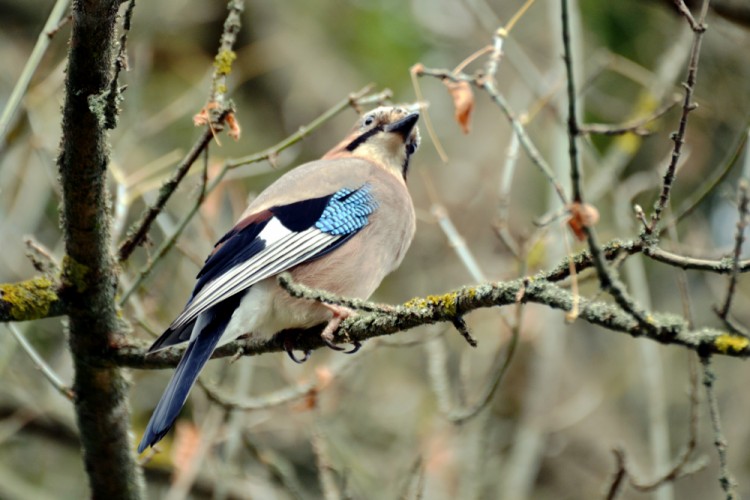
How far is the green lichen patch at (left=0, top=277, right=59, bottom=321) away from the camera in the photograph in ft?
10.6

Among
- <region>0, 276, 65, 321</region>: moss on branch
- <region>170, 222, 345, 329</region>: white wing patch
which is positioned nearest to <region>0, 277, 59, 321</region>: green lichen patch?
<region>0, 276, 65, 321</region>: moss on branch

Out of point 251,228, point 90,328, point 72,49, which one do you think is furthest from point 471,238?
point 72,49

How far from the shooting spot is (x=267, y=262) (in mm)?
4086

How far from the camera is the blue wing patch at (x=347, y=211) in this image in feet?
14.6

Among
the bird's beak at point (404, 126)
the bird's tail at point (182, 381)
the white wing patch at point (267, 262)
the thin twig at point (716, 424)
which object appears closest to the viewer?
the thin twig at point (716, 424)

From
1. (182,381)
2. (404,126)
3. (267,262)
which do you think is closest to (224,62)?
(267,262)

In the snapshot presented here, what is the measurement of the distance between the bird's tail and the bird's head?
1.94 metres

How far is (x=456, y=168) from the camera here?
873 centimetres

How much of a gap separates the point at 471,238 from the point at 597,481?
2.50 metres

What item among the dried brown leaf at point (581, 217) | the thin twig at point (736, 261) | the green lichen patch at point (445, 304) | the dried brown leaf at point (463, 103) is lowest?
the green lichen patch at point (445, 304)

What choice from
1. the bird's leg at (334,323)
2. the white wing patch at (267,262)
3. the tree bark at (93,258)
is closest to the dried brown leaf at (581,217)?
the bird's leg at (334,323)

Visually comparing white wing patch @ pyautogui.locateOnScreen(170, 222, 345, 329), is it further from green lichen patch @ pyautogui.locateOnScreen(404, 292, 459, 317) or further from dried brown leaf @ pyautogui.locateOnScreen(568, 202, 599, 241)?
dried brown leaf @ pyautogui.locateOnScreen(568, 202, 599, 241)

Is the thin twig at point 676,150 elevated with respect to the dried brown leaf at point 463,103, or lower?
lower

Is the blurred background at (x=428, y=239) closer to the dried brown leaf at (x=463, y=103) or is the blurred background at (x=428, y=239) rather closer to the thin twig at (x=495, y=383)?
the thin twig at (x=495, y=383)
